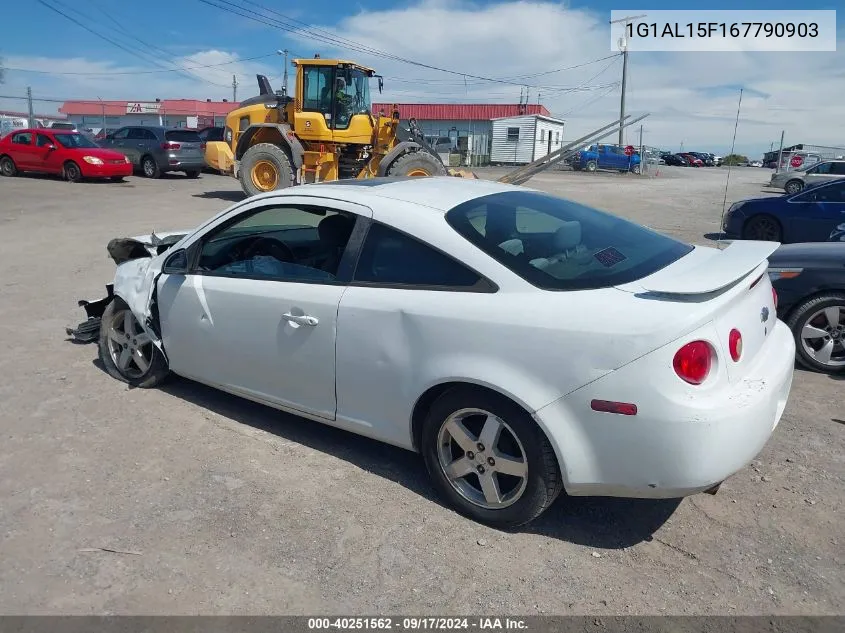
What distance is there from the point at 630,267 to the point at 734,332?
56cm

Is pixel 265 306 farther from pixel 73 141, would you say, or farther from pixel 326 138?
pixel 73 141

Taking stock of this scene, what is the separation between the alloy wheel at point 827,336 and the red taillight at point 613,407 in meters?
3.33

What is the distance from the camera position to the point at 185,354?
434 centimetres

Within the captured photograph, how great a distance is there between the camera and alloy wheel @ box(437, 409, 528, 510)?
3.05 meters

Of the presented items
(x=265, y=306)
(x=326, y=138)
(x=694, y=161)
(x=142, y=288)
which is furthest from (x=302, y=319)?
Answer: (x=694, y=161)

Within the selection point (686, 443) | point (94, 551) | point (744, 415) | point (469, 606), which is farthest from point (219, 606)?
point (744, 415)

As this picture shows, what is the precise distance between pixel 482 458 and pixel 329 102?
45.3ft

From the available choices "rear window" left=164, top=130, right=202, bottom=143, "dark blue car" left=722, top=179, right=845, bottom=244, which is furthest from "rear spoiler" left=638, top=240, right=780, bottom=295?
"rear window" left=164, top=130, right=202, bottom=143

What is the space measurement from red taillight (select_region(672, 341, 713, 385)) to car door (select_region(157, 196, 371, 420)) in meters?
1.68

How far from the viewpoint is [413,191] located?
3.72 meters

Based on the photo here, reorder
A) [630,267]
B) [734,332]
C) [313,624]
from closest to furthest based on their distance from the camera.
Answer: [313,624] < [734,332] < [630,267]

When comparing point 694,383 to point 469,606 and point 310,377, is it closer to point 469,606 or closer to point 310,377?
point 469,606

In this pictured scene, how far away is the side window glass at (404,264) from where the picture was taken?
10.4ft

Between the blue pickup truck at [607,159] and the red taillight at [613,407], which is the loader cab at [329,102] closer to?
the red taillight at [613,407]
